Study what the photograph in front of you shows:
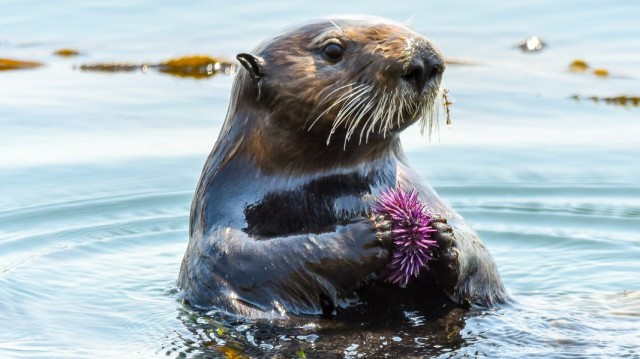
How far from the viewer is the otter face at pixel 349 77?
588cm

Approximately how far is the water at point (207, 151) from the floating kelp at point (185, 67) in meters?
0.24

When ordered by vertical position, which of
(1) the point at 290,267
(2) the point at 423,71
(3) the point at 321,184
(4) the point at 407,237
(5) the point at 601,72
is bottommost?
(1) the point at 290,267

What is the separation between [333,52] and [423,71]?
435 mm

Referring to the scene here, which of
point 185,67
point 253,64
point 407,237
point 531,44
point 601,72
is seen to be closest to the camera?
point 407,237

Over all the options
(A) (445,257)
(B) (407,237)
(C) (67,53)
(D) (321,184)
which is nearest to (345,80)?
(D) (321,184)

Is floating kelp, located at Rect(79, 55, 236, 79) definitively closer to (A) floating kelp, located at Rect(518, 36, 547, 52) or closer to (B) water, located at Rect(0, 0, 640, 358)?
(B) water, located at Rect(0, 0, 640, 358)

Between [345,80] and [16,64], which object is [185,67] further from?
[345,80]

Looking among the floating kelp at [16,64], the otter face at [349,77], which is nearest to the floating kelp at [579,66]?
the floating kelp at [16,64]

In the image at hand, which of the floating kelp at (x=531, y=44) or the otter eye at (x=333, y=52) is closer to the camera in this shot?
the otter eye at (x=333, y=52)

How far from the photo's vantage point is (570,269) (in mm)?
7660

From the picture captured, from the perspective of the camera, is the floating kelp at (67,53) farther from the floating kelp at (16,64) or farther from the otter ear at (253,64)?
the otter ear at (253,64)

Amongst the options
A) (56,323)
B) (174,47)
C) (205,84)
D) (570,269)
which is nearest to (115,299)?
(56,323)

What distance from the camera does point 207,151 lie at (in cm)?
1019

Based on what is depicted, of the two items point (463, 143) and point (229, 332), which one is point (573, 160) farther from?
point (229, 332)
